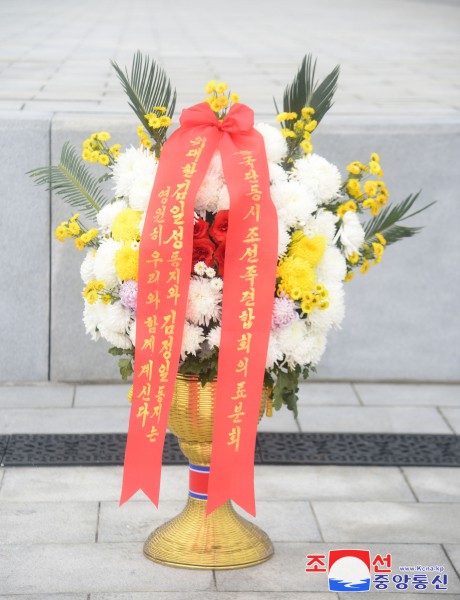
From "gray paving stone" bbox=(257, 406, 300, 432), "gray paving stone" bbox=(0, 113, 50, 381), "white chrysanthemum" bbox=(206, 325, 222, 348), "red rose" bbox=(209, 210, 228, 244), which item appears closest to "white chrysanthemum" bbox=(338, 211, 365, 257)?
"red rose" bbox=(209, 210, 228, 244)

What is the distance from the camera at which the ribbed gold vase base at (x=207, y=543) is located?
13.2 ft

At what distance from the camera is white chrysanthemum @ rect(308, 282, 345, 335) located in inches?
149

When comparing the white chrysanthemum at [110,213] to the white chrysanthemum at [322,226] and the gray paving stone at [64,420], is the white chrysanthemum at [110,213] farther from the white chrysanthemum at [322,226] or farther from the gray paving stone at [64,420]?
the gray paving stone at [64,420]

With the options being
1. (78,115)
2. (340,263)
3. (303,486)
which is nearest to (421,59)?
(78,115)

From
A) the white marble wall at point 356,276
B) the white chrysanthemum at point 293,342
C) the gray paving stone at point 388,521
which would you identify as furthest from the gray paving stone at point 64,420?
the white chrysanthemum at point 293,342

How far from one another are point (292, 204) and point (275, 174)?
14 cm

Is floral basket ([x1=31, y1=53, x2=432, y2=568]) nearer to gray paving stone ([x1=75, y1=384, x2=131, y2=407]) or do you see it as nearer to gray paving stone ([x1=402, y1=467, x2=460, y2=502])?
gray paving stone ([x1=402, y1=467, x2=460, y2=502])

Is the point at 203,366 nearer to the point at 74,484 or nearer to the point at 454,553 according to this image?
the point at 454,553

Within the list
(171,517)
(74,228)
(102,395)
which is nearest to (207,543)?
(171,517)

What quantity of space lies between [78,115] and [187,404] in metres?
2.78

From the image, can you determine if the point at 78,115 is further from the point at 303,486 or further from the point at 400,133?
the point at 303,486

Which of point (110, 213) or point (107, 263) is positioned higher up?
point (110, 213)

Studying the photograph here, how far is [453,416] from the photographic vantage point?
5.98 metres

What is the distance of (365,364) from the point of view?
255 inches
